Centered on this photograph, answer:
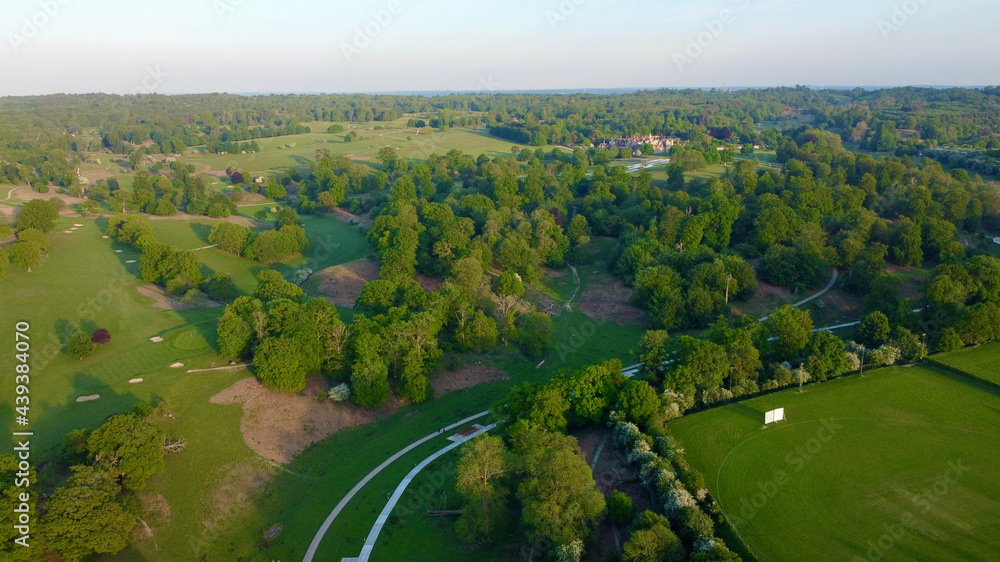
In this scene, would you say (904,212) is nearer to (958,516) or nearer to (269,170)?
(958,516)

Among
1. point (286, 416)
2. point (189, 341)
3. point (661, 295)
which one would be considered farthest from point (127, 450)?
point (661, 295)

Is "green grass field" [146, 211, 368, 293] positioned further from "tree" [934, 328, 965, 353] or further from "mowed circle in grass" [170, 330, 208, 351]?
"tree" [934, 328, 965, 353]

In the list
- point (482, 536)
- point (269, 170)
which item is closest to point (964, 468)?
point (482, 536)

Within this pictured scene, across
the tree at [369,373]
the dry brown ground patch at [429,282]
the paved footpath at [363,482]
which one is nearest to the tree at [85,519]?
the paved footpath at [363,482]

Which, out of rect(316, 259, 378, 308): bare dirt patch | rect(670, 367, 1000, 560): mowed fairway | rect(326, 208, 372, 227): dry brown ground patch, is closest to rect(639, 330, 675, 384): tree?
rect(670, 367, 1000, 560): mowed fairway

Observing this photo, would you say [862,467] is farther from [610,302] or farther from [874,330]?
[610,302]
